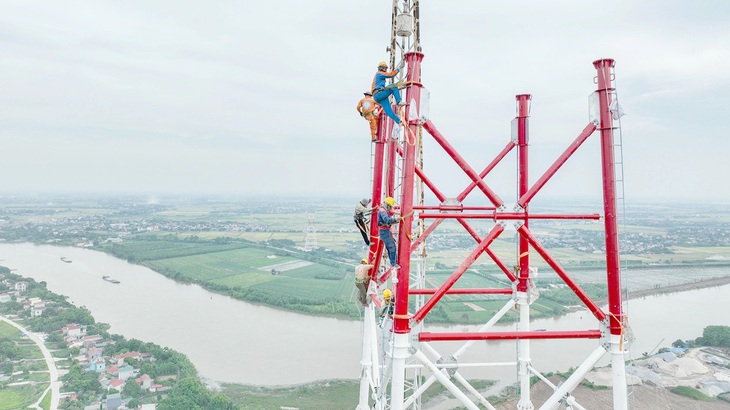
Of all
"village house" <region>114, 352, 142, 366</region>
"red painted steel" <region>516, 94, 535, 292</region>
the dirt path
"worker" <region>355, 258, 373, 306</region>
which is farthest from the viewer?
"village house" <region>114, 352, 142, 366</region>

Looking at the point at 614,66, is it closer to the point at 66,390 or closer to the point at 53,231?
the point at 66,390

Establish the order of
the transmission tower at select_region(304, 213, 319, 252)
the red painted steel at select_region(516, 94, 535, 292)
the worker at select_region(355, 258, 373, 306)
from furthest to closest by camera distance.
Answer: the transmission tower at select_region(304, 213, 319, 252) < the red painted steel at select_region(516, 94, 535, 292) < the worker at select_region(355, 258, 373, 306)

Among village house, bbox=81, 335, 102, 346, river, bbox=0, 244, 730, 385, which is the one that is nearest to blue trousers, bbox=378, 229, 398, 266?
river, bbox=0, 244, 730, 385

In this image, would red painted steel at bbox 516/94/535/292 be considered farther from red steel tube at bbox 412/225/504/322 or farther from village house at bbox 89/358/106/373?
village house at bbox 89/358/106/373

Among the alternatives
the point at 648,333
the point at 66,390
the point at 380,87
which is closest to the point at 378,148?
the point at 380,87

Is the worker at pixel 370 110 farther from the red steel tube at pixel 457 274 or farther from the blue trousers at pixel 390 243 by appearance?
the red steel tube at pixel 457 274

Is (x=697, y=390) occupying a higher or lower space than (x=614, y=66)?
lower

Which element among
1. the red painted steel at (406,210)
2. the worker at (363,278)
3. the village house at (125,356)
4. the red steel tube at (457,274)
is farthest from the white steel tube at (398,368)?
the village house at (125,356)
